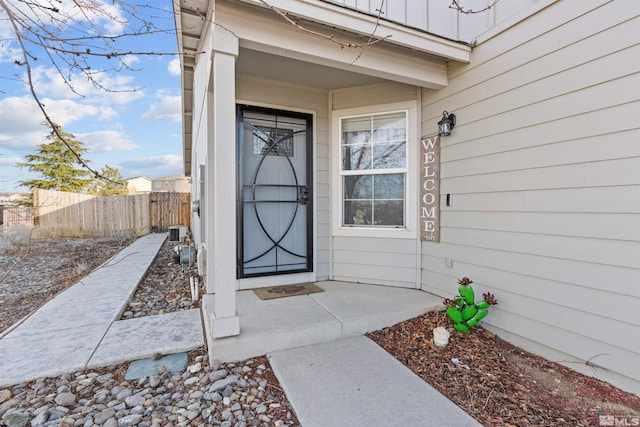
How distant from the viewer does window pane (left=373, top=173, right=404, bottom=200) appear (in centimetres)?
357

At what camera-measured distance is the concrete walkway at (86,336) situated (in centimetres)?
217

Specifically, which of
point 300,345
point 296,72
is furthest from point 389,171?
point 300,345

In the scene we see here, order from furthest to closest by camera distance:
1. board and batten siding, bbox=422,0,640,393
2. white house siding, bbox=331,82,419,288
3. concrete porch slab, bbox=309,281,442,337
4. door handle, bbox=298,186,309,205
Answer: door handle, bbox=298,186,309,205 → white house siding, bbox=331,82,419,288 → concrete porch slab, bbox=309,281,442,337 → board and batten siding, bbox=422,0,640,393

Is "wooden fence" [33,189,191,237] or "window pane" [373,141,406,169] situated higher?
"window pane" [373,141,406,169]

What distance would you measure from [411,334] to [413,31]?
270 centimetres

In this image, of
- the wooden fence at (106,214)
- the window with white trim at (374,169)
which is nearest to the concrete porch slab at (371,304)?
the window with white trim at (374,169)

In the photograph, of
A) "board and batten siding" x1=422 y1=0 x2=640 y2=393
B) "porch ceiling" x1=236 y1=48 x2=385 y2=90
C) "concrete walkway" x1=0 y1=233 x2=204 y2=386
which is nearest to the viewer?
"board and batten siding" x1=422 y1=0 x2=640 y2=393

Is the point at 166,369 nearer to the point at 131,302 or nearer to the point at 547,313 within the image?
the point at 131,302

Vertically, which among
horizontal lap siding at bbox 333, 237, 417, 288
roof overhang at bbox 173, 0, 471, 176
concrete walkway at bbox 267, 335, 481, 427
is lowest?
concrete walkway at bbox 267, 335, 481, 427

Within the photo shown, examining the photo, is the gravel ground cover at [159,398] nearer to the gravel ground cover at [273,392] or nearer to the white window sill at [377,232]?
the gravel ground cover at [273,392]

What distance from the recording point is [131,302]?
11.9 feet

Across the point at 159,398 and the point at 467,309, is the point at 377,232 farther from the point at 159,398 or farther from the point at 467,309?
the point at 159,398

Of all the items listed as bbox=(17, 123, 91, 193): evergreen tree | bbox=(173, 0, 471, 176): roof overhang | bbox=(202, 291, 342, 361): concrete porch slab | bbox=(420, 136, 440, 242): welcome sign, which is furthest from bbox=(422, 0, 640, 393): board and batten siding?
bbox=(17, 123, 91, 193): evergreen tree

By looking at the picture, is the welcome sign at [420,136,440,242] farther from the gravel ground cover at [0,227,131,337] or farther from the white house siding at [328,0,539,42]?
the gravel ground cover at [0,227,131,337]
